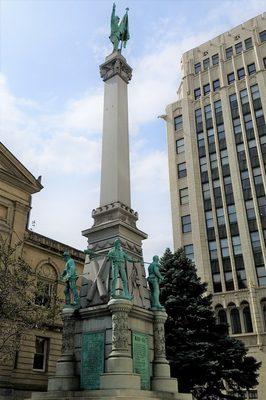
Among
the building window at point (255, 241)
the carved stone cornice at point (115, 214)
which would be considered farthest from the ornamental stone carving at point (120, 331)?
the building window at point (255, 241)

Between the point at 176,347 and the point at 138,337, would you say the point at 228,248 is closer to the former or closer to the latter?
the point at 176,347

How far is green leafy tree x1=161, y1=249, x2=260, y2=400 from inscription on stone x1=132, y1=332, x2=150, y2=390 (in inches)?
391

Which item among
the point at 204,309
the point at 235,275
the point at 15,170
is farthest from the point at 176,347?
the point at 235,275

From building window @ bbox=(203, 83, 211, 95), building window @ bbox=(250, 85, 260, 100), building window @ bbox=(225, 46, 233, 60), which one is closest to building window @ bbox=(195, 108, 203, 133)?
building window @ bbox=(203, 83, 211, 95)

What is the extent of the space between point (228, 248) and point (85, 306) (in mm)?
34666

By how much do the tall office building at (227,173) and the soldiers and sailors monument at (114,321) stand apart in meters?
28.8

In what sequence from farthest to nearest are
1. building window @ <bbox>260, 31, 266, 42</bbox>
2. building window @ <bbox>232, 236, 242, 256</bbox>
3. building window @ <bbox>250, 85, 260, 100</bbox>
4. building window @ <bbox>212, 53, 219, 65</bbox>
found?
building window @ <bbox>212, 53, 219, 65</bbox> < building window @ <bbox>260, 31, 266, 42</bbox> < building window @ <bbox>250, 85, 260, 100</bbox> < building window @ <bbox>232, 236, 242, 256</bbox>

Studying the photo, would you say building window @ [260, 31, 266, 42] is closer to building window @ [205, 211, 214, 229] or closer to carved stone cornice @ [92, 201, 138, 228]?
building window @ [205, 211, 214, 229]

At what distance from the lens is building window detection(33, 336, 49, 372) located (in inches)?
1091

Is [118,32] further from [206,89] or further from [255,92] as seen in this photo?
[206,89]

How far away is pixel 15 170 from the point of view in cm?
3047

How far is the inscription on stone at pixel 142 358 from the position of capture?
1275 cm

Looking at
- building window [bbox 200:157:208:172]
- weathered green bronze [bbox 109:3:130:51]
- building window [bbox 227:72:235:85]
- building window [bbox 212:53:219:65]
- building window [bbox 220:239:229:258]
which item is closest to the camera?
weathered green bronze [bbox 109:3:130:51]

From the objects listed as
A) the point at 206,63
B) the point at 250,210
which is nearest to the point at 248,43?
the point at 206,63
